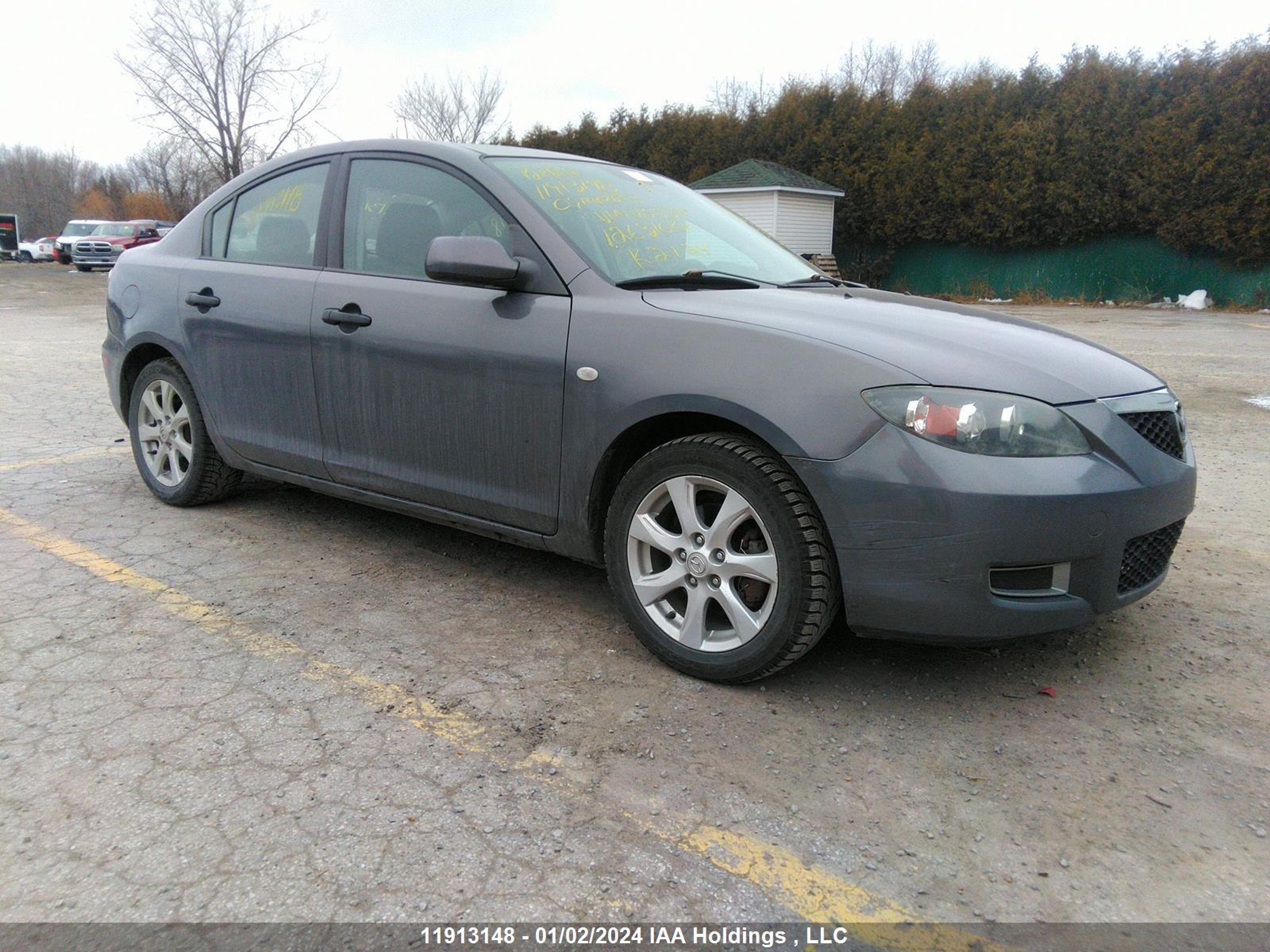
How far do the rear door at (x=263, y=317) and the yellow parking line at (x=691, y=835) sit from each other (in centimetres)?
81

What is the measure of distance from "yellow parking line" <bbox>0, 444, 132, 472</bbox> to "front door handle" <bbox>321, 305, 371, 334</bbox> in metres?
2.61

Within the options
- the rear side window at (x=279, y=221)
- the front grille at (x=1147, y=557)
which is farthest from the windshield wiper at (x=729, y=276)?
the rear side window at (x=279, y=221)

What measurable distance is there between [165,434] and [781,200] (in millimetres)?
22767

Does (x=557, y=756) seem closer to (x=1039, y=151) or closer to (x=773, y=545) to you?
(x=773, y=545)

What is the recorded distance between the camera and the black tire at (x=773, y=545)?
2.75m

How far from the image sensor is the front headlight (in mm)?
2594

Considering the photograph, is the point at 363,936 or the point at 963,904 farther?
the point at 963,904

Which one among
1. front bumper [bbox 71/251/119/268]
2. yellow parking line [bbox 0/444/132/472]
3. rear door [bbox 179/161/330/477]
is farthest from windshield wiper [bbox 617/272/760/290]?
front bumper [bbox 71/251/119/268]

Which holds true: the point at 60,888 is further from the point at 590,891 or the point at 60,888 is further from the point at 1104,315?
the point at 1104,315

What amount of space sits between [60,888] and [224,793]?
0.41 metres

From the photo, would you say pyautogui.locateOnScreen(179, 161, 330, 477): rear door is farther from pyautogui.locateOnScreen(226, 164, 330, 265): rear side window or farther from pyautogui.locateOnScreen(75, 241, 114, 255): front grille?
pyautogui.locateOnScreen(75, 241, 114, 255): front grille

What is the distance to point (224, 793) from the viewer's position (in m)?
2.38

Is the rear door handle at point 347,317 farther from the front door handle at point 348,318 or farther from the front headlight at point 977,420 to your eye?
the front headlight at point 977,420

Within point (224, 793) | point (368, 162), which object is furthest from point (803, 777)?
point (368, 162)
